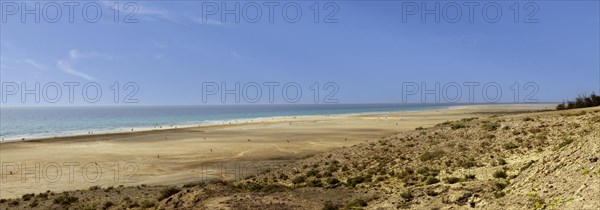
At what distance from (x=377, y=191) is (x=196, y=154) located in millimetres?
26648

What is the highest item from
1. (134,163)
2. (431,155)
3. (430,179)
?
(431,155)

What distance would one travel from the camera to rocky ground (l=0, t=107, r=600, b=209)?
432 inches

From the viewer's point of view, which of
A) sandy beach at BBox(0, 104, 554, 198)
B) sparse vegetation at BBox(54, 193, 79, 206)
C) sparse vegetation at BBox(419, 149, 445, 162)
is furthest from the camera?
sandy beach at BBox(0, 104, 554, 198)

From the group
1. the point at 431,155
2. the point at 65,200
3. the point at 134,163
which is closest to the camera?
the point at 65,200

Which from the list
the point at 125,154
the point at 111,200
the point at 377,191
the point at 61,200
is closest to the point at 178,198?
the point at 111,200

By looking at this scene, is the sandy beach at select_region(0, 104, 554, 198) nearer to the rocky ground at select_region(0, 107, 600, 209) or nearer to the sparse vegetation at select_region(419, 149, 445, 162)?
the rocky ground at select_region(0, 107, 600, 209)

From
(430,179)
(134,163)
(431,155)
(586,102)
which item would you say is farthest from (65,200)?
(586,102)

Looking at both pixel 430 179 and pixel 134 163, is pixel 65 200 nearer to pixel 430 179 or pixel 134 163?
pixel 134 163

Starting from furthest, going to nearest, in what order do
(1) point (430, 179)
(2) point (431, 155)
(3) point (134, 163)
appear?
(3) point (134, 163) < (2) point (431, 155) < (1) point (430, 179)

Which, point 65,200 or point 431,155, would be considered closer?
point 65,200

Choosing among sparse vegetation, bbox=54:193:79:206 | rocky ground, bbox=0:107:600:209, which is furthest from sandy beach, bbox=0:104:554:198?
sparse vegetation, bbox=54:193:79:206

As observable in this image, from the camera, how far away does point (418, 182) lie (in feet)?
64.6

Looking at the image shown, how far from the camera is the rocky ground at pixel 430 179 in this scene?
36.0 ft

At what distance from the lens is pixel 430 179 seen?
19328mm
